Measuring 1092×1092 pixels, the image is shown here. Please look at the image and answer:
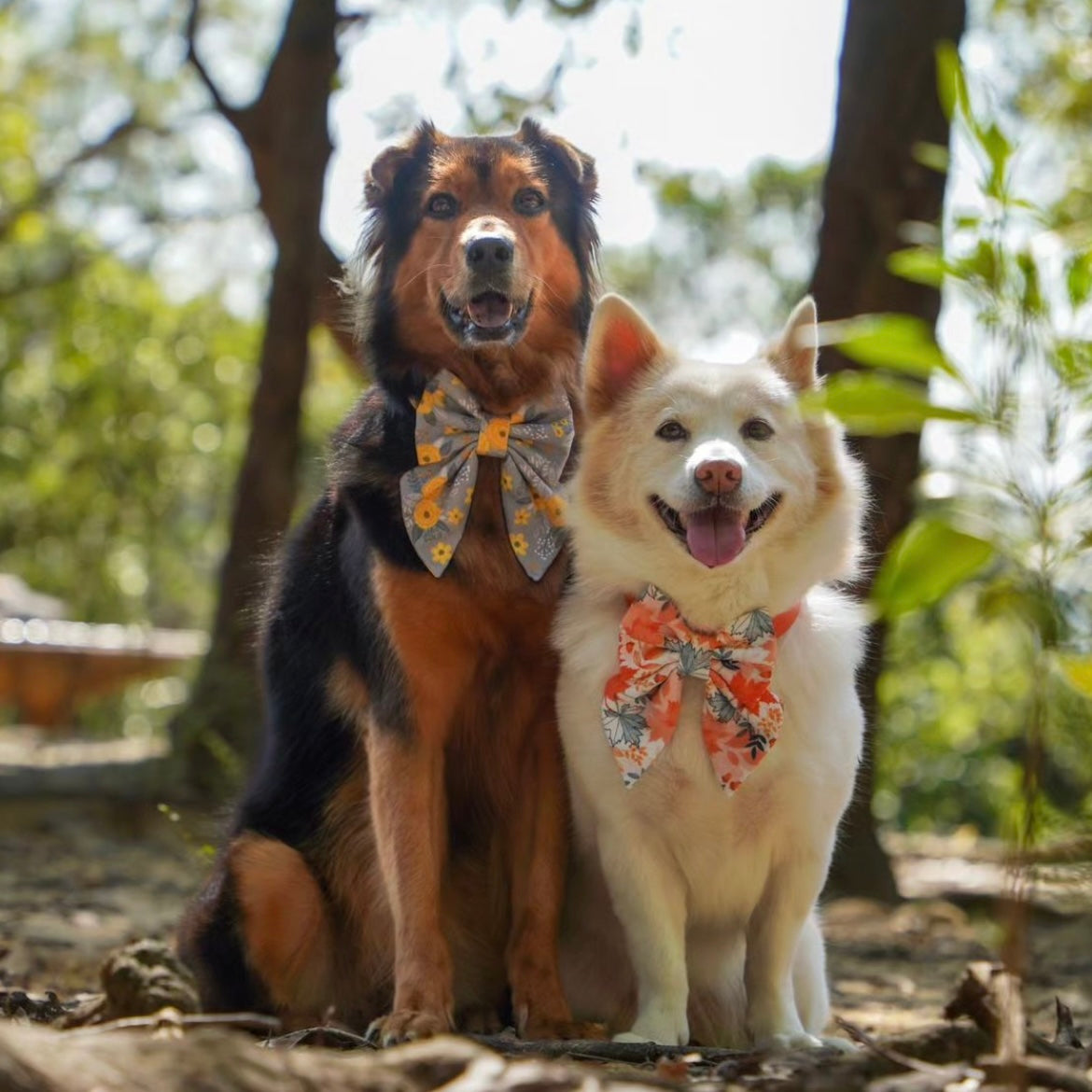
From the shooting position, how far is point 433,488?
4.01m

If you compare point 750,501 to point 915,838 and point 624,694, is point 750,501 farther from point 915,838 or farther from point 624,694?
point 915,838

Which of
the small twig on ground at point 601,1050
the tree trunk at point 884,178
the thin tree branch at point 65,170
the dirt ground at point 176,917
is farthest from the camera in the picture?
the thin tree branch at point 65,170

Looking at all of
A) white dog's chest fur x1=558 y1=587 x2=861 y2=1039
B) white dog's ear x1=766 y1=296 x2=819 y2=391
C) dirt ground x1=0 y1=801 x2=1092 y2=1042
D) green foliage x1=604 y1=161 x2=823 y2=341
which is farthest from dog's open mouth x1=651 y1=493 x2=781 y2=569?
green foliage x1=604 y1=161 x2=823 y2=341

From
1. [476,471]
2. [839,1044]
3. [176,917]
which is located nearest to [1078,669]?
[839,1044]

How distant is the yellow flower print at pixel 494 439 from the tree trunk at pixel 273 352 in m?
4.75

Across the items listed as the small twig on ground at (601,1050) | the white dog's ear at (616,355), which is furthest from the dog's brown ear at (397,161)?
the small twig on ground at (601,1050)

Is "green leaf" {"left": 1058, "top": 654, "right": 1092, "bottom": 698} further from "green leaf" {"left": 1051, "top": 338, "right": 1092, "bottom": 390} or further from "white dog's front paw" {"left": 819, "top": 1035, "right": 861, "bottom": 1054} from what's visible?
"white dog's front paw" {"left": 819, "top": 1035, "right": 861, "bottom": 1054}

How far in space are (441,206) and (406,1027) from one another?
2.34 m

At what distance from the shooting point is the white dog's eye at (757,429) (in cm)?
384

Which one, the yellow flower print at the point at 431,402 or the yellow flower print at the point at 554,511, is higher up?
the yellow flower print at the point at 431,402

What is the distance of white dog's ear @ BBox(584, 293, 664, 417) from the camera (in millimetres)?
4059

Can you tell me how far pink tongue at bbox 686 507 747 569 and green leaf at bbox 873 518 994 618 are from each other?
70.4 inches

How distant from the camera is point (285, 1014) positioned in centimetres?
421

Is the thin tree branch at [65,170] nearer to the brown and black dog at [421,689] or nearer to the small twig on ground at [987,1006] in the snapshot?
the brown and black dog at [421,689]
